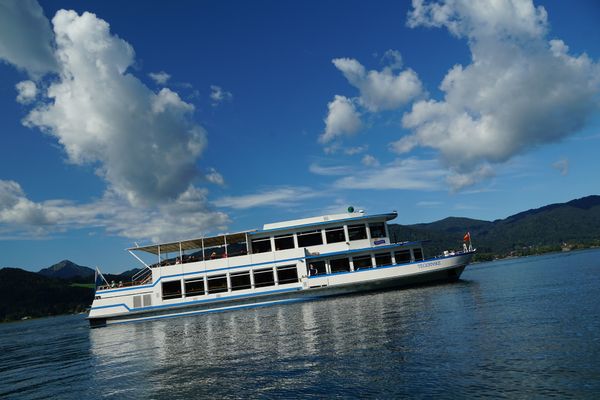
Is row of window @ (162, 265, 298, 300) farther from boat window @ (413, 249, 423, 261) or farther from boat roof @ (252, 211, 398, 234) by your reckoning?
boat window @ (413, 249, 423, 261)

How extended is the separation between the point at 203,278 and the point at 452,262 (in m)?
20.1

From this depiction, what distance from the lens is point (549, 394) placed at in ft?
25.1

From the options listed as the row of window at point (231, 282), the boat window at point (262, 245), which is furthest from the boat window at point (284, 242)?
the row of window at point (231, 282)

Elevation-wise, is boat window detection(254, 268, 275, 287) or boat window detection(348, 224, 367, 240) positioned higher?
boat window detection(348, 224, 367, 240)

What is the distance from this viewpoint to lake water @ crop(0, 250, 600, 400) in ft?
29.3

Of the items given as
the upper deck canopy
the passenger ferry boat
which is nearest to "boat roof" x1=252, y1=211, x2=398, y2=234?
the passenger ferry boat

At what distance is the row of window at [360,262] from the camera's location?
3431 cm

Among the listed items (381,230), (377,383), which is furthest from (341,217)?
(377,383)

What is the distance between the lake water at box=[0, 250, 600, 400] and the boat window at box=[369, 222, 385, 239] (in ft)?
45.7

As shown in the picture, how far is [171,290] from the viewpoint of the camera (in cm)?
3491

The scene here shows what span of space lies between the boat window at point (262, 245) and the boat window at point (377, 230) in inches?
345

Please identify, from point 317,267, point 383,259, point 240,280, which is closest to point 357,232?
point 383,259

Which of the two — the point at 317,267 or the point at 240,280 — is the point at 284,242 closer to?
the point at 317,267

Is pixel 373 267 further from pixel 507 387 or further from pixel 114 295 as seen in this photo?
pixel 507 387
